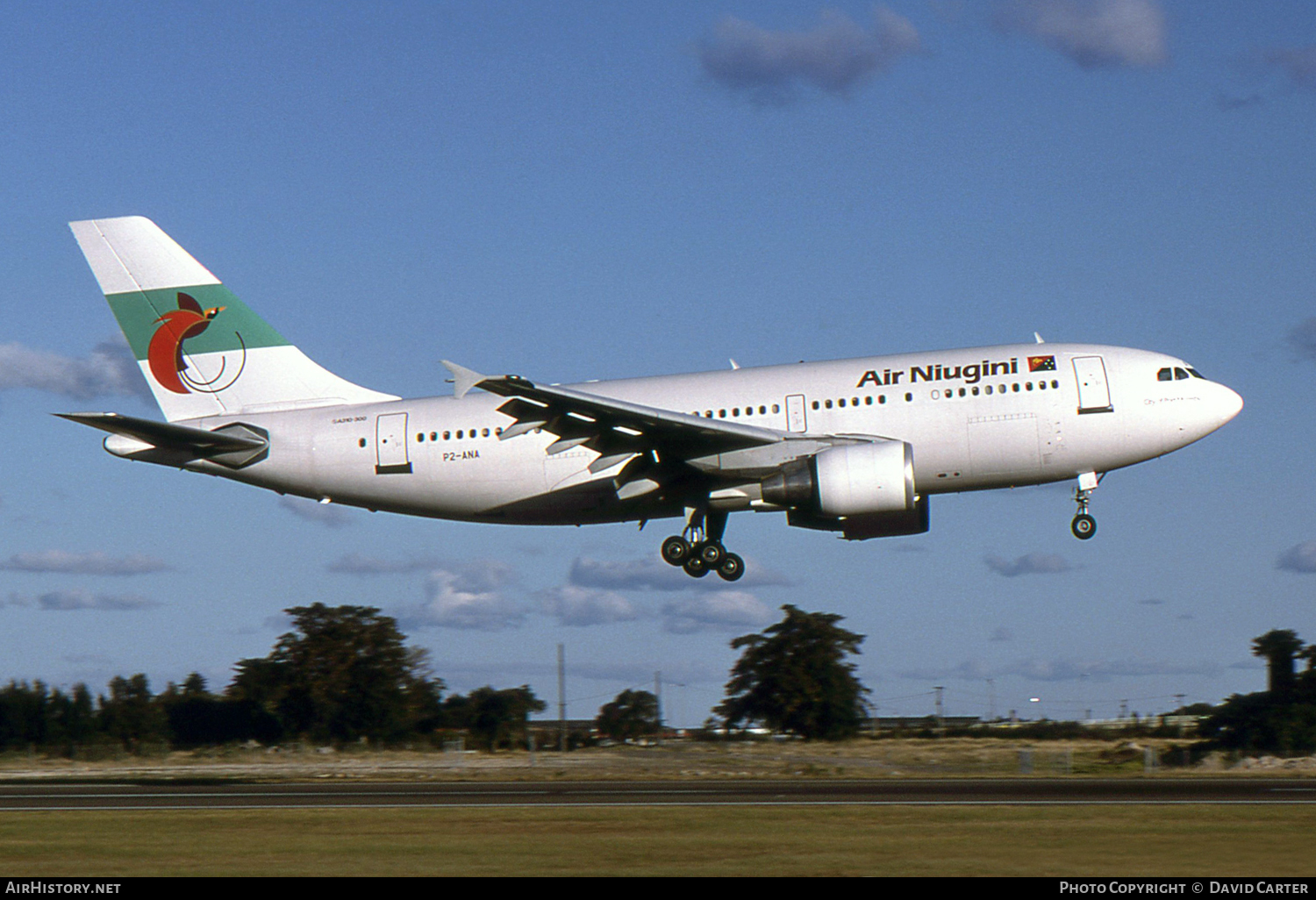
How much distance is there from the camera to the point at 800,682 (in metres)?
50.2

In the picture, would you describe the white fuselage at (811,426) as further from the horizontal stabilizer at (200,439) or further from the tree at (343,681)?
the tree at (343,681)

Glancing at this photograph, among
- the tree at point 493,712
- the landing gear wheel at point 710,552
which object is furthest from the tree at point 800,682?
the landing gear wheel at point 710,552

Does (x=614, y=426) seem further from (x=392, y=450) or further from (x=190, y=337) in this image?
(x=190, y=337)

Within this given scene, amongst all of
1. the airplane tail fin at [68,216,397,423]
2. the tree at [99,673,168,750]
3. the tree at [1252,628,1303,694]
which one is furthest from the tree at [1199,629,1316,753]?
the tree at [99,673,168,750]

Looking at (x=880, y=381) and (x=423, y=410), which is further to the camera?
(x=423, y=410)

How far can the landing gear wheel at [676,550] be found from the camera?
31766mm

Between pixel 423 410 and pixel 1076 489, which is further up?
pixel 423 410

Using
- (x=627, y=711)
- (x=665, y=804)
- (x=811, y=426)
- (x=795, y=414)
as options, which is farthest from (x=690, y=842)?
(x=627, y=711)
